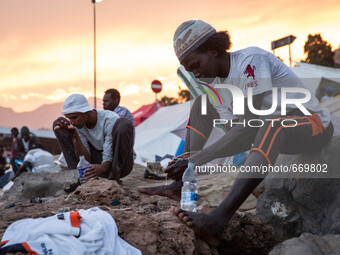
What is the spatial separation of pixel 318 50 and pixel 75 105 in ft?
110

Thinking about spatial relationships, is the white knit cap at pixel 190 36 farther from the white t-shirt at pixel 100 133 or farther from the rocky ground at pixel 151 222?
the white t-shirt at pixel 100 133

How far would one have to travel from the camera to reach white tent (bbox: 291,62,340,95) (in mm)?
12117

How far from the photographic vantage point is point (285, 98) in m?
2.46

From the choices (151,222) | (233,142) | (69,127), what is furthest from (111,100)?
(151,222)

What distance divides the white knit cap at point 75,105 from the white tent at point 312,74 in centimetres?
977

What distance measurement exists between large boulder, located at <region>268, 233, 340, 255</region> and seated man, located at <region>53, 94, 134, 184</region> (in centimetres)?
235

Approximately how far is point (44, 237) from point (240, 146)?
148cm

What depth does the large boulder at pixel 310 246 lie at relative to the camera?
1.71 m

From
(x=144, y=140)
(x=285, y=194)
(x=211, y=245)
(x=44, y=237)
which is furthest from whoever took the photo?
(x=144, y=140)

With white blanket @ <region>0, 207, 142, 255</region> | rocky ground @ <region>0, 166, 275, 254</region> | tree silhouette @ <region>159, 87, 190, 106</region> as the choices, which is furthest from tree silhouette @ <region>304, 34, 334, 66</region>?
white blanket @ <region>0, 207, 142, 255</region>

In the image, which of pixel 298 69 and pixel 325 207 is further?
pixel 298 69

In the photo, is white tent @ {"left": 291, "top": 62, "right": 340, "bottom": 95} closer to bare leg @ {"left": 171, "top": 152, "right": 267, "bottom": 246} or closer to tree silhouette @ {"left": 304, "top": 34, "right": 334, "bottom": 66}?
bare leg @ {"left": 171, "top": 152, "right": 267, "bottom": 246}

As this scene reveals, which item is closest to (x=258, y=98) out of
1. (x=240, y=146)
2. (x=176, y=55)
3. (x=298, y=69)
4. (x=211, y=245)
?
(x=240, y=146)

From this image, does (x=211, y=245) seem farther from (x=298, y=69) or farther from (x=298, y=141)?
(x=298, y=69)
